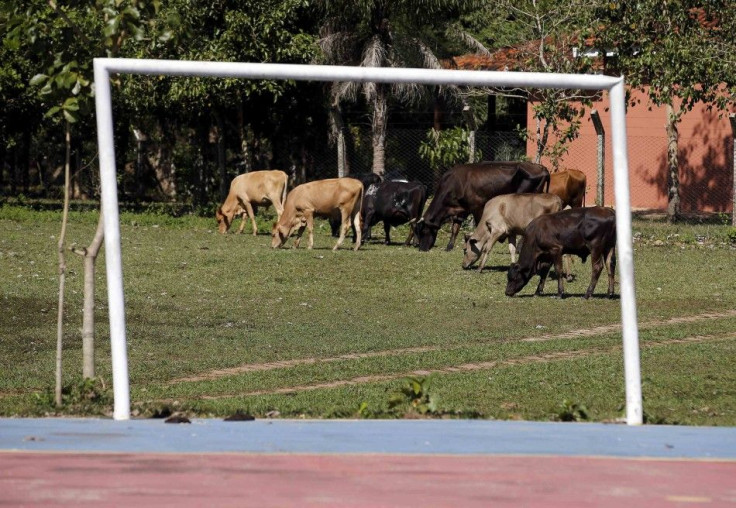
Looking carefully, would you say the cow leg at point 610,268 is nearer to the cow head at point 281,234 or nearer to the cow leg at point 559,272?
the cow leg at point 559,272

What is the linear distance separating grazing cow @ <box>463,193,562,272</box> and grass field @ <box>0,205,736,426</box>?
42 cm

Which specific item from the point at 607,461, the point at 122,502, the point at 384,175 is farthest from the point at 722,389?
the point at 384,175

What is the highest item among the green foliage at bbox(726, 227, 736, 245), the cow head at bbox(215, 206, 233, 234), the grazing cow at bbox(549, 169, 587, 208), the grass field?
the grazing cow at bbox(549, 169, 587, 208)

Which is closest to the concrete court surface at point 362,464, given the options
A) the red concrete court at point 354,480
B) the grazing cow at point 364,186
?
the red concrete court at point 354,480

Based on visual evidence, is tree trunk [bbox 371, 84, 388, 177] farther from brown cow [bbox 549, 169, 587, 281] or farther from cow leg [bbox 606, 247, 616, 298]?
cow leg [bbox 606, 247, 616, 298]

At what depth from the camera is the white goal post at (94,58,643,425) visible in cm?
893

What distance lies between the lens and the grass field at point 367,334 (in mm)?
11398

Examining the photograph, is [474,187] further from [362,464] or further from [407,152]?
[362,464]

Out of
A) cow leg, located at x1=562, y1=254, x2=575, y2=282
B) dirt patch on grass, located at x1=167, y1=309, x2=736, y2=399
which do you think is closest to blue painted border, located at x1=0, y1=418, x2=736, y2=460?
dirt patch on grass, located at x1=167, y1=309, x2=736, y2=399

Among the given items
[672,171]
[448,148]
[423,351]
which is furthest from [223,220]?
[423,351]

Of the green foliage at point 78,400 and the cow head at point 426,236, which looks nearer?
the green foliage at point 78,400

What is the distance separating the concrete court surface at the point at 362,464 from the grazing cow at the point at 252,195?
21.8 m

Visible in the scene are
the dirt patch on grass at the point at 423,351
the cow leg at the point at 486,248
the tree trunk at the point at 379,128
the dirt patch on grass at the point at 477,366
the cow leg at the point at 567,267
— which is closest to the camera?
the dirt patch on grass at the point at 477,366

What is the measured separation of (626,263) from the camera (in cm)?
912
